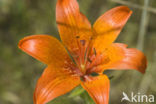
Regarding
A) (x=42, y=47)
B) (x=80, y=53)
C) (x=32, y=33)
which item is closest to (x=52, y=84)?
(x=42, y=47)

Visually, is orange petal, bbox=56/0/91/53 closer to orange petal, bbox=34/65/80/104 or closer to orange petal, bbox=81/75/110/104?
orange petal, bbox=34/65/80/104

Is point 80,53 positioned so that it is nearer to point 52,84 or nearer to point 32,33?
point 52,84

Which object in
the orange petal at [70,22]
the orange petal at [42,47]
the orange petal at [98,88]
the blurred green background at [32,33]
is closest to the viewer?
the orange petal at [98,88]

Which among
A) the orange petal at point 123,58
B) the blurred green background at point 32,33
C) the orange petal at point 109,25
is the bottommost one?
the blurred green background at point 32,33

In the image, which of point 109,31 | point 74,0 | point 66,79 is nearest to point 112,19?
point 109,31

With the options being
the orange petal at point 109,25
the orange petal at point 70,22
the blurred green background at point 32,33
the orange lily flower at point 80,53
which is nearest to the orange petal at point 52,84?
the orange lily flower at point 80,53

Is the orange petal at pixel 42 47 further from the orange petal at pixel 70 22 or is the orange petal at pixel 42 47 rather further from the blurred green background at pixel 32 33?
the blurred green background at pixel 32 33
